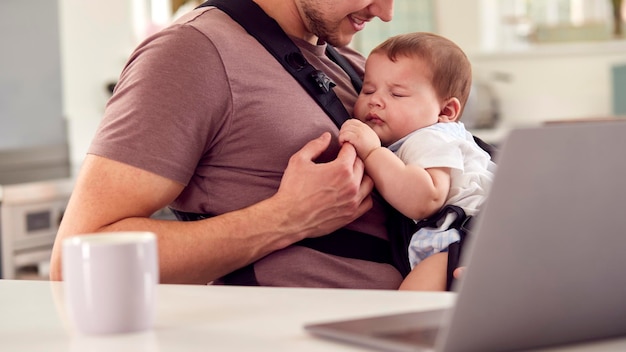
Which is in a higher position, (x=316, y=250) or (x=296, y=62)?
(x=296, y=62)

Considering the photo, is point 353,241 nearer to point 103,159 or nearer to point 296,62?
point 296,62

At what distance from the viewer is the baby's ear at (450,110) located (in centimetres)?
192

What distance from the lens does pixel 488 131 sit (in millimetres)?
4738

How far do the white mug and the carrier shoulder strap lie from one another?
0.77 meters

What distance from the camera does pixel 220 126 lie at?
160 cm

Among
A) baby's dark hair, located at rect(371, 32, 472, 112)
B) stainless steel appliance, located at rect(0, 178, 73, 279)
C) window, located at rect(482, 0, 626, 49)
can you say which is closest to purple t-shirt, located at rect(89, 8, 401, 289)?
baby's dark hair, located at rect(371, 32, 472, 112)

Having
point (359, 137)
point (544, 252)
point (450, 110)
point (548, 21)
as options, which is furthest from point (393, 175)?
point (548, 21)

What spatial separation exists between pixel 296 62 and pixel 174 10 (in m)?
3.05

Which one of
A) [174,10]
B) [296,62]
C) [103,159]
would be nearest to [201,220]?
[103,159]

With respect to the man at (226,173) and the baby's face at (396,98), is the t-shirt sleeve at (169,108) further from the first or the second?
the baby's face at (396,98)

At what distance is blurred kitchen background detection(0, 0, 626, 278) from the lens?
3230 millimetres

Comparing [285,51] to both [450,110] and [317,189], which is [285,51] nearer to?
[317,189]

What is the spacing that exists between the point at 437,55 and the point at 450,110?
0.42ft

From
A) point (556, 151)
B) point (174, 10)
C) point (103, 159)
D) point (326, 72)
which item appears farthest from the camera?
point (174, 10)
